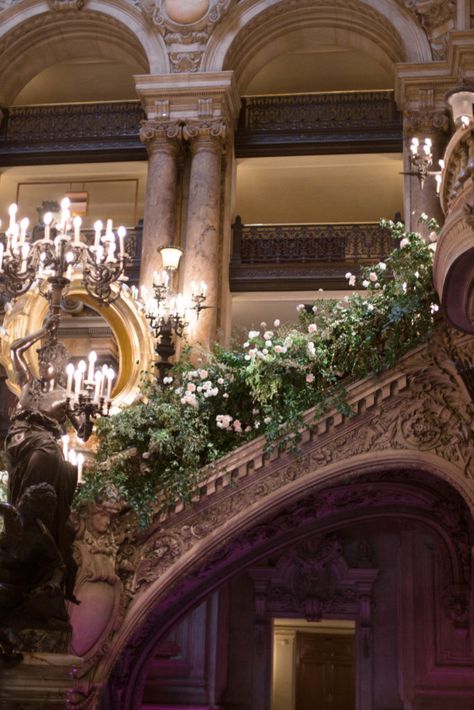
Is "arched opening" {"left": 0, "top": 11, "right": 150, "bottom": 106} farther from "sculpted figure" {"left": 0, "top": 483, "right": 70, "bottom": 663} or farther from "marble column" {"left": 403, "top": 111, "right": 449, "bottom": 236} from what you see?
"sculpted figure" {"left": 0, "top": 483, "right": 70, "bottom": 663}

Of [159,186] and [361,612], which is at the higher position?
[159,186]

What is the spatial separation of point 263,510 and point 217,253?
621 centimetres

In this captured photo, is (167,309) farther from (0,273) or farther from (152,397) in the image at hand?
(0,273)


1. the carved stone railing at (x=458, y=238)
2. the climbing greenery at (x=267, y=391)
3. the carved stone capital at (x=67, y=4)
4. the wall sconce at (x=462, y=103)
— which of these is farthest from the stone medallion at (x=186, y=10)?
the wall sconce at (x=462, y=103)

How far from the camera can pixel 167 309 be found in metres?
11.8

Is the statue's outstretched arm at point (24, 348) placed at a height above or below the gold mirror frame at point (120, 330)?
below

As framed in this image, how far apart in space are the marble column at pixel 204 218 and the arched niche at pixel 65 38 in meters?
1.76

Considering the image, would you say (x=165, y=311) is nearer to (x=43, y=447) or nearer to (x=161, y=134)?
(x=43, y=447)

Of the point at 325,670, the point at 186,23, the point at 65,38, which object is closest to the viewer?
the point at 325,670

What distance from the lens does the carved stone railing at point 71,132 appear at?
16.8 metres

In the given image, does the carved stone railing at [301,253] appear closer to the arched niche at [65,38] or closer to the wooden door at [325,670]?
the arched niche at [65,38]

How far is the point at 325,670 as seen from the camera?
50.4 ft

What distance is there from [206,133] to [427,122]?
345 centimetres

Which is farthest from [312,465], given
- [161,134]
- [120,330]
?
[161,134]
